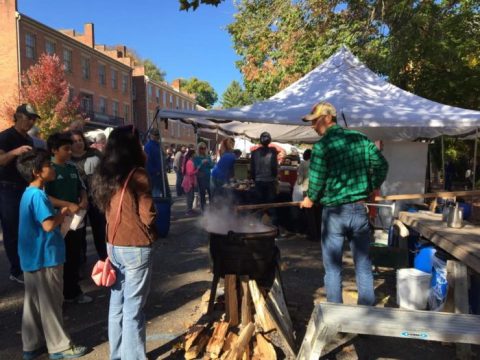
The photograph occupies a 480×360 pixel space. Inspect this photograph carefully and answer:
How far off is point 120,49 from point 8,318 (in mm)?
39196

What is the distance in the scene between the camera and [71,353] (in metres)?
3.10

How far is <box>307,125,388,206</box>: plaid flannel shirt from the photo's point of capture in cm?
327

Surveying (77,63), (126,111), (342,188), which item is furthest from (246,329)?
(126,111)

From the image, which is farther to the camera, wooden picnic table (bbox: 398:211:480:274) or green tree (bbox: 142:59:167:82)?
green tree (bbox: 142:59:167:82)

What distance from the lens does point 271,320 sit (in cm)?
328

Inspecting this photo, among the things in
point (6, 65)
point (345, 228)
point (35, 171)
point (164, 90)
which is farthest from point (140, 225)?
point (164, 90)

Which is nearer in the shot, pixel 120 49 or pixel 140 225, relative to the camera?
pixel 140 225

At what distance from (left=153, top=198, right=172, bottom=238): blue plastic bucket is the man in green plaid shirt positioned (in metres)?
3.82

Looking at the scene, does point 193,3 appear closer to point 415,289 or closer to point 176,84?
point 415,289

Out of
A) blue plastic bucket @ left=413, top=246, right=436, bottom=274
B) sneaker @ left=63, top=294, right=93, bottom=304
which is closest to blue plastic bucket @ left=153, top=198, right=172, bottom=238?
sneaker @ left=63, top=294, right=93, bottom=304

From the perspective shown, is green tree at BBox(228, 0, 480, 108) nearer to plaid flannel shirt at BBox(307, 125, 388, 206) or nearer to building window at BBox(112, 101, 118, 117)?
plaid flannel shirt at BBox(307, 125, 388, 206)

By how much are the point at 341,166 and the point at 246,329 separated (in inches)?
58.9

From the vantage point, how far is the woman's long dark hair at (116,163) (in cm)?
253

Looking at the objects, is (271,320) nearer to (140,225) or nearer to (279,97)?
(140,225)
